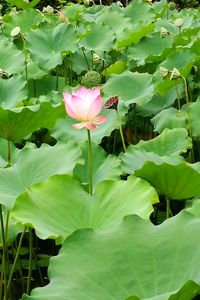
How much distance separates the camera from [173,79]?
1777 millimetres

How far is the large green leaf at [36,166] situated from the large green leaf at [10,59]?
2.80 feet

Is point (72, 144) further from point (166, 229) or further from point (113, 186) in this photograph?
point (166, 229)

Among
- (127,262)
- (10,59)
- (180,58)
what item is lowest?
(10,59)

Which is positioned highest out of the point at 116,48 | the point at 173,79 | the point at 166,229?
the point at 166,229

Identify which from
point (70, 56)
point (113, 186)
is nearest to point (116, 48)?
point (70, 56)

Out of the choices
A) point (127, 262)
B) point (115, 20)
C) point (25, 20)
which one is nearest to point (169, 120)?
point (127, 262)

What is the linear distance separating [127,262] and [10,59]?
59.8 inches

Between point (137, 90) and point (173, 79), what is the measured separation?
0.24 meters

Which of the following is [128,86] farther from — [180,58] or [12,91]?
[12,91]

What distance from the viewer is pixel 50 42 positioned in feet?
7.92

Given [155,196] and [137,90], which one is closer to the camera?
[155,196]

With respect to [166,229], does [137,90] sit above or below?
below

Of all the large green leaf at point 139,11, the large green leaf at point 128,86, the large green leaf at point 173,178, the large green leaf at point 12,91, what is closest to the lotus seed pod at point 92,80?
the large green leaf at point 128,86

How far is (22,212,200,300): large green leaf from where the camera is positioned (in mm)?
911
